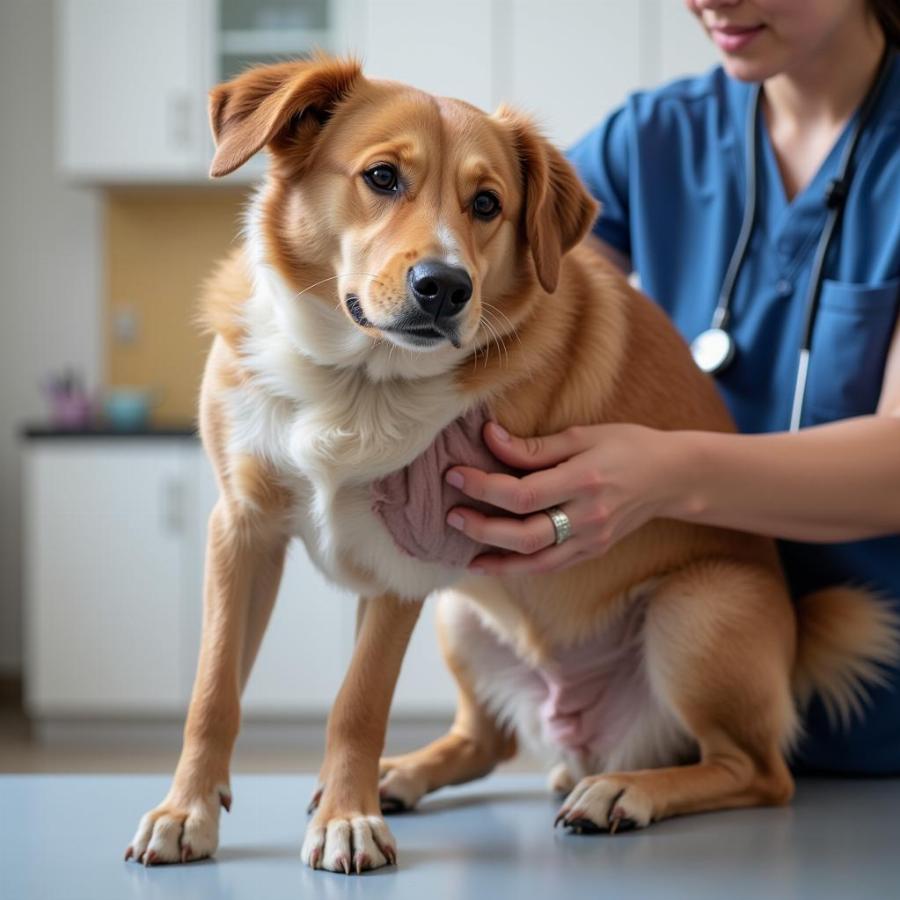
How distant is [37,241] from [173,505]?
1.35 m

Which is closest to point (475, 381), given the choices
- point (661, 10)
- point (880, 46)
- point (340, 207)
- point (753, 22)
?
point (340, 207)

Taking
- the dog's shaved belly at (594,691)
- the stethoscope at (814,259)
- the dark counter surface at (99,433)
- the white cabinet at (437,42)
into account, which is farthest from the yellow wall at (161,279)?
the dog's shaved belly at (594,691)

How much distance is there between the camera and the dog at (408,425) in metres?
1.13

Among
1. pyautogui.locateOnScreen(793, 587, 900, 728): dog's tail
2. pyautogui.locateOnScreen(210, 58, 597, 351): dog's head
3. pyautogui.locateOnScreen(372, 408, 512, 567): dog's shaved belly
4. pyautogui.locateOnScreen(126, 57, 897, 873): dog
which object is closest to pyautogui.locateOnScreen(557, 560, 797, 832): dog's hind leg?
pyautogui.locateOnScreen(126, 57, 897, 873): dog

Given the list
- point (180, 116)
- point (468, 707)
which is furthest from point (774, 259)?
point (180, 116)

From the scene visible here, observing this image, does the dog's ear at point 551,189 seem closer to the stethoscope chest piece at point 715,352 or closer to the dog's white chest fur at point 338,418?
the dog's white chest fur at point 338,418

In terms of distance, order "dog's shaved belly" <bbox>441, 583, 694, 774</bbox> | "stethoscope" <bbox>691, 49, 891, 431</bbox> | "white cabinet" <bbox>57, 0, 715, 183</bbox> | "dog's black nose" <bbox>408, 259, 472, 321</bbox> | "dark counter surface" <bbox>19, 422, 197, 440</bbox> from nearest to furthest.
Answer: "dog's black nose" <bbox>408, 259, 472, 321</bbox> → "dog's shaved belly" <bbox>441, 583, 694, 774</bbox> → "stethoscope" <bbox>691, 49, 891, 431</bbox> → "dark counter surface" <bbox>19, 422, 197, 440</bbox> → "white cabinet" <bbox>57, 0, 715, 183</bbox>

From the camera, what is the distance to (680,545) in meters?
1.38

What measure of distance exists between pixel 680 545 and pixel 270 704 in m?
2.65

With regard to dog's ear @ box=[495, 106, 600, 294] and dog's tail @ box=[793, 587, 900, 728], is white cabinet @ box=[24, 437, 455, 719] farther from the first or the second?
dog's ear @ box=[495, 106, 600, 294]

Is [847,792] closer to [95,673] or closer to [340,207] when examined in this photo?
[340,207]

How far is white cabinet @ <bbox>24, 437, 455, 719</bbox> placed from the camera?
3789mm

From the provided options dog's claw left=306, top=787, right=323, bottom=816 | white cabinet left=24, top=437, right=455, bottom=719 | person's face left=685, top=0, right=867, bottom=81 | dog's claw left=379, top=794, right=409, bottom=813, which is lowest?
white cabinet left=24, top=437, right=455, bottom=719

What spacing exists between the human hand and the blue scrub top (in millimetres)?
341
